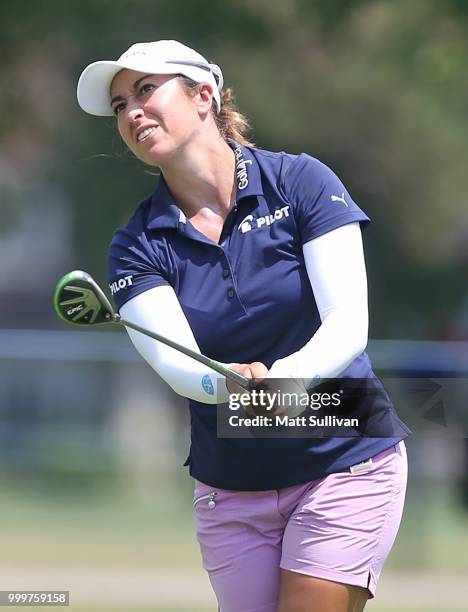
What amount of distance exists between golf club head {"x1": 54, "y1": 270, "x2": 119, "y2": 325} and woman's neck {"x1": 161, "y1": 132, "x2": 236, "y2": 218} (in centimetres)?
35

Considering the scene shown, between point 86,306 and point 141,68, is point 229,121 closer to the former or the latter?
point 141,68

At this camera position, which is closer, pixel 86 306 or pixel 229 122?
pixel 86 306

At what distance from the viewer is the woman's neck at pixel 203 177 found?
3572 millimetres

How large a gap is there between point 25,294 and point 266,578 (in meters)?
10.0

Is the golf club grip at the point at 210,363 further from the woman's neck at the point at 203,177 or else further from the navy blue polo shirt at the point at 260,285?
the woman's neck at the point at 203,177

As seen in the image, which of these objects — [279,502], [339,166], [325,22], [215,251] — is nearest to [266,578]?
[279,502]

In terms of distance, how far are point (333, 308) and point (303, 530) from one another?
1.82 feet

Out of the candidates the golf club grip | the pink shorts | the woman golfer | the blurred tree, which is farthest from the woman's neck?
the blurred tree

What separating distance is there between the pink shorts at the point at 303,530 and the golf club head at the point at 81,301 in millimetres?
542

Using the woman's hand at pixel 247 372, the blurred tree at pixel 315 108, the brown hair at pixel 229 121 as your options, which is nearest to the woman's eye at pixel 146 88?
the brown hair at pixel 229 121

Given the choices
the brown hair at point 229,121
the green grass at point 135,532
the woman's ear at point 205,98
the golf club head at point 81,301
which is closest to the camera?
the golf club head at point 81,301

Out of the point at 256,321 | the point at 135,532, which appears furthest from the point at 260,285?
the point at 135,532

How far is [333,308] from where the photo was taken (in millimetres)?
3354

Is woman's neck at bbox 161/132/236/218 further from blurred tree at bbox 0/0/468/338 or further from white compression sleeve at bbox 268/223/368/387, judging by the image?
blurred tree at bbox 0/0/468/338
